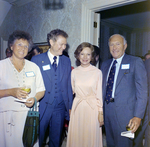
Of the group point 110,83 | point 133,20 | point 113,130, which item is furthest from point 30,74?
point 133,20

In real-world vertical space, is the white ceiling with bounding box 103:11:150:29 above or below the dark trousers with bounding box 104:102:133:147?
above

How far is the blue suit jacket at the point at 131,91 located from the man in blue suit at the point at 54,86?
2.19 ft

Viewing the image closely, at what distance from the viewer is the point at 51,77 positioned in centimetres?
204

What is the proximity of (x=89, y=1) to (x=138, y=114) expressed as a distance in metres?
1.93

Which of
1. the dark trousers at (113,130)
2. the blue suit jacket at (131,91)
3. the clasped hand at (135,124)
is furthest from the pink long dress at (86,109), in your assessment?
the clasped hand at (135,124)

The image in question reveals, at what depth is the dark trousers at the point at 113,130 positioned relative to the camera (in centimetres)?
199

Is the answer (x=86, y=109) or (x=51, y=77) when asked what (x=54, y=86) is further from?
(x=86, y=109)

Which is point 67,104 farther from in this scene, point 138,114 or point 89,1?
point 89,1

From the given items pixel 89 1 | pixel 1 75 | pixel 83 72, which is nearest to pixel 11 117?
pixel 1 75

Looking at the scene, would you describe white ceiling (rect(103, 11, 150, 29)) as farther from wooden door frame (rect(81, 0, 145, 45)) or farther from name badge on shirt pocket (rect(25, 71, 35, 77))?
name badge on shirt pocket (rect(25, 71, 35, 77))

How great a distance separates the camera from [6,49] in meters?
1.74

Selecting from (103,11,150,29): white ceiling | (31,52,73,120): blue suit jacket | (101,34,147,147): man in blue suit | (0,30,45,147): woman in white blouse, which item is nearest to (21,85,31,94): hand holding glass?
(0,30,45,147): woman in white blouse

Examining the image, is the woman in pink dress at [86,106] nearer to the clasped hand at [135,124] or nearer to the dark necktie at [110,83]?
the dark necktie at [110,83]

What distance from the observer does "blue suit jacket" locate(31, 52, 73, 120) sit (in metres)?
2.02
